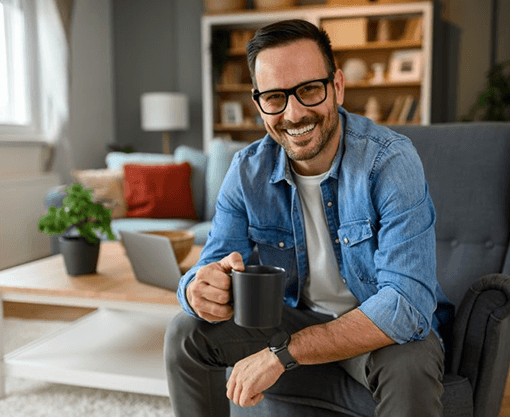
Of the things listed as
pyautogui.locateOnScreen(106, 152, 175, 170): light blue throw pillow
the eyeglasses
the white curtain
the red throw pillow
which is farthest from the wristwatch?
the white curtain

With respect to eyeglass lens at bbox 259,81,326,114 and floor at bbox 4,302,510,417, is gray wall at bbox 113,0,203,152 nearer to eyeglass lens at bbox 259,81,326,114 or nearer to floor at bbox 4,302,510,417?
floor at bbox 4,302,510,417

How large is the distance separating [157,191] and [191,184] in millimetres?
245

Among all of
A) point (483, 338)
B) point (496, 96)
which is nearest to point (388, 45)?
point (496, 96)

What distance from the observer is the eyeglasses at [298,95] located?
48.5 inches

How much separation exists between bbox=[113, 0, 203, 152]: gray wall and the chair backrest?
410 cm

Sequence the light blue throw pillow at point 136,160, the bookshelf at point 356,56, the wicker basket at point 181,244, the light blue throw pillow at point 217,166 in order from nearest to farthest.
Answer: the wicker basket at point 181,244 → the light blue throw pillow at point 217,166 → the light blue throw pillow at point 136,160 → the bookshelf at point 356,56

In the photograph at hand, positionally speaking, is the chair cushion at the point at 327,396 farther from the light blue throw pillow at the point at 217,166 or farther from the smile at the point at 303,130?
the light blue throw pillow at the point at 217,166

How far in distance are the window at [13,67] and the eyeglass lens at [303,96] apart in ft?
11.0

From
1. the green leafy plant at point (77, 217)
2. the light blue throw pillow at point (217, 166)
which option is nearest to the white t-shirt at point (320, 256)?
the green leafy plant at point (77, 217)

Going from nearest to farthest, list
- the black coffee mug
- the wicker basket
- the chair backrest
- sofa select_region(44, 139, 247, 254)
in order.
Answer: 1. the black coffee mug
2. the chair backrest
3. the wicker basket
4. sofa select_region(44, 139, 247, 254)

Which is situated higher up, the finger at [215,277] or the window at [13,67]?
the window at [13,67]

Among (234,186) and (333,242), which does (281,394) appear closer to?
(333,242)

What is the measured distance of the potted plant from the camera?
1.98m

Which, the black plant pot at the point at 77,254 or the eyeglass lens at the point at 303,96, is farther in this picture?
the black plant pot at the point at 77,254
